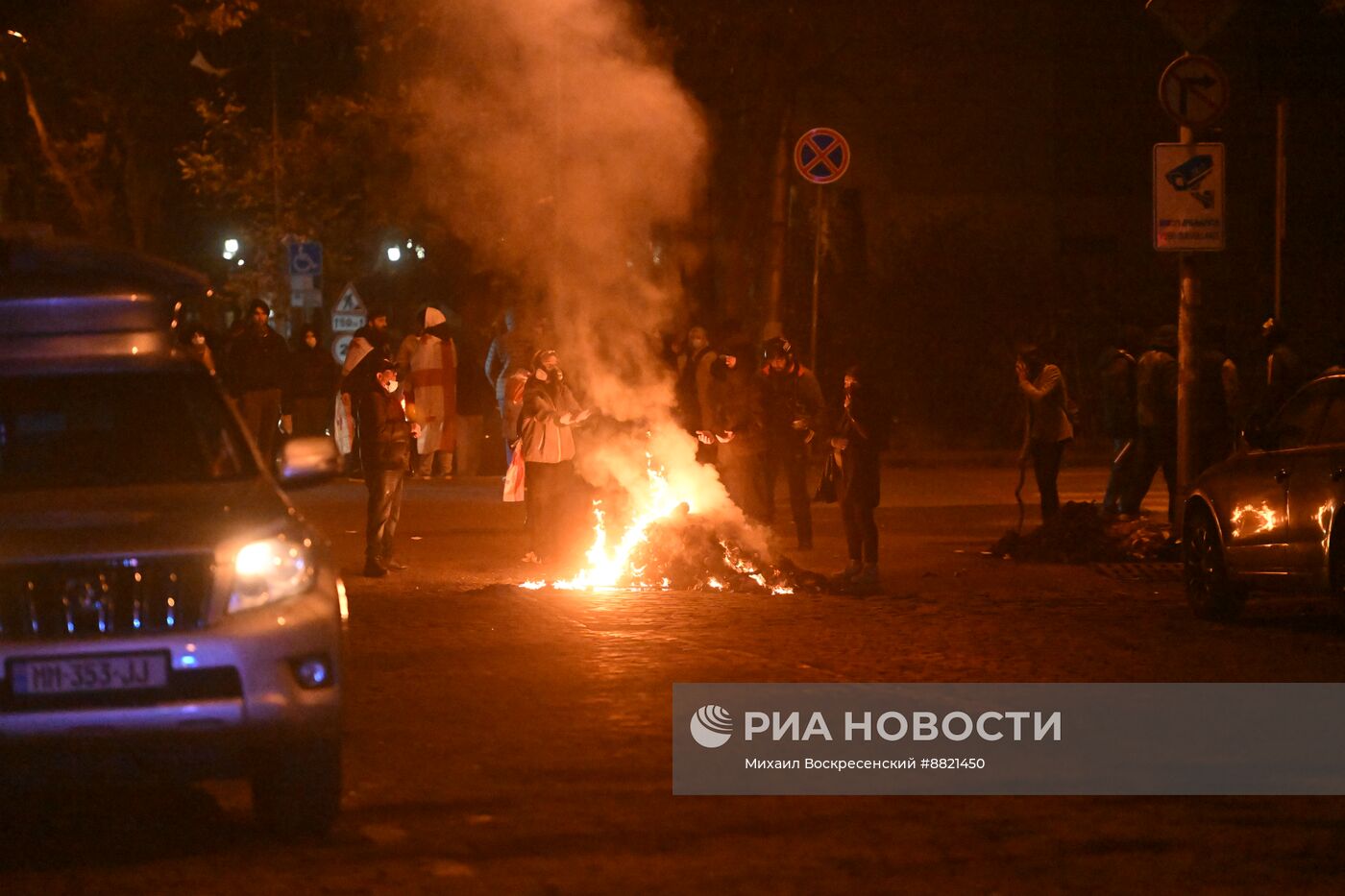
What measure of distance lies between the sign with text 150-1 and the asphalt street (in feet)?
9.16

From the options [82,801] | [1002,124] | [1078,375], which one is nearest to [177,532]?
[82,801]

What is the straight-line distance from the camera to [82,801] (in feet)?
25.1

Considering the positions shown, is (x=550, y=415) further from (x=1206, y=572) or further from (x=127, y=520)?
(x=127, y=520)

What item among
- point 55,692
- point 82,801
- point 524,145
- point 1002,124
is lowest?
point 82,801

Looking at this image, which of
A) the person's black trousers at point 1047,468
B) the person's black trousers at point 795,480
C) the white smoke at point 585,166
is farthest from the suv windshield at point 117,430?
the person's black trousers at point 1047,468

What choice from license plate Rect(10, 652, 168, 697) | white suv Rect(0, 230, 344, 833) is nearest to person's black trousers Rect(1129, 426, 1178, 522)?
white suv Rect(0, 230, 344, 833)

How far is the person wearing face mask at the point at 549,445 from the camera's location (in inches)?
603

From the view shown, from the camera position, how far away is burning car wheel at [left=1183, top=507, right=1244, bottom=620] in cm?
1205

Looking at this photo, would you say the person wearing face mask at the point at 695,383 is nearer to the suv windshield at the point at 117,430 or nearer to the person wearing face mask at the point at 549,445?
the person wearing face mask at the point at 549,445

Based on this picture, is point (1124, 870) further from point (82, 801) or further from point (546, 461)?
point (546, 461)

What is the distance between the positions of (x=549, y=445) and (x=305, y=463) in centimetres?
756

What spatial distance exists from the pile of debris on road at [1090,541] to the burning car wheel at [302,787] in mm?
9535

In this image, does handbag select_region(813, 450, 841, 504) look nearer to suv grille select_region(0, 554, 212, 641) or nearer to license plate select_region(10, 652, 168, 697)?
suv grille select_region(0, 554, 212, 641)

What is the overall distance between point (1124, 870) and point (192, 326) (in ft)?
53.6
